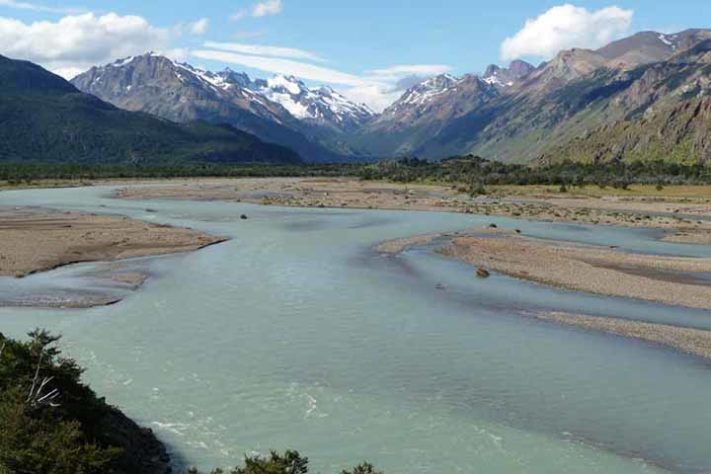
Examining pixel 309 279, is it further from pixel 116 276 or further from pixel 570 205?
pixel 570 205

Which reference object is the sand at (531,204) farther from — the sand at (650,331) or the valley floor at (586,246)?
the sand at (650,331)

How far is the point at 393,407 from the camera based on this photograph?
26.5 m

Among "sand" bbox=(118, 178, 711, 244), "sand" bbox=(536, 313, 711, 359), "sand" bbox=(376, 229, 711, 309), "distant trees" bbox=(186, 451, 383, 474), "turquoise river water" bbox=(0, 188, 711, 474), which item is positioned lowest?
"turquoise river water" bbox=(0, 188, 711, 474)

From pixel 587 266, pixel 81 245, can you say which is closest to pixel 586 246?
pixel 587 266

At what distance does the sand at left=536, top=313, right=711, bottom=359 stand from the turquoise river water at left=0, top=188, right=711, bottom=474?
1.39 meters

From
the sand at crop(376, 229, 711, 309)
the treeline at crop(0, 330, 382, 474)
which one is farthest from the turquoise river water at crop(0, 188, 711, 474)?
the sand at crop(376, 229, 711, 309)

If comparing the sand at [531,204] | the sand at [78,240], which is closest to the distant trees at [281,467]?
the sand at [78,240]

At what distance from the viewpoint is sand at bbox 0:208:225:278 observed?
2266 inches

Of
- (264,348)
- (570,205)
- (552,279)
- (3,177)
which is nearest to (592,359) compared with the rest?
(264,348)

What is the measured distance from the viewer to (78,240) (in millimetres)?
69500

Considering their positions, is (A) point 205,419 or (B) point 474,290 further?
(B) point 474,290

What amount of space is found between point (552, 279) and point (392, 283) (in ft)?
41.0

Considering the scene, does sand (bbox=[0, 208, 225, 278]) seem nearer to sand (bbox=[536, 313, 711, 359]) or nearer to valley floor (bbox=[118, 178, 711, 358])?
valley floor (bbox=[118, 178, 711, 358])

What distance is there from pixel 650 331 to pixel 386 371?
52.7 ft
